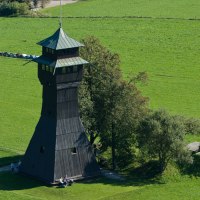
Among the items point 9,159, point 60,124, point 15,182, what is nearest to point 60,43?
point 60,124

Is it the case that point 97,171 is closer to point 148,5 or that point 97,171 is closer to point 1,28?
point 1,28

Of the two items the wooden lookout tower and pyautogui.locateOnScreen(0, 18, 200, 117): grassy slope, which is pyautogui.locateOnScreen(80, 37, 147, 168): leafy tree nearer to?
the wooden lookout tower

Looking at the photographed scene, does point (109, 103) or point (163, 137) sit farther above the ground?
point (109, 103)

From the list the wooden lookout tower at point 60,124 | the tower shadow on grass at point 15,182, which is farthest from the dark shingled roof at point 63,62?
the tower shadow on grass at point 15,182

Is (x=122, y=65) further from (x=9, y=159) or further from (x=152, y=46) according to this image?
(x=9, y=159)

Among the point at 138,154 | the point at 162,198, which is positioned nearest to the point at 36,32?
the point at 138,154

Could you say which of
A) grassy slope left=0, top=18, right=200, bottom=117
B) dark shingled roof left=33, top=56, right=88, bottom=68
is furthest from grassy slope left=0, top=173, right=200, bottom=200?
grassy slope left=0, top=18, right=200, bottom=117

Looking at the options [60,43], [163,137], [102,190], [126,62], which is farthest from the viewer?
[126,62]
